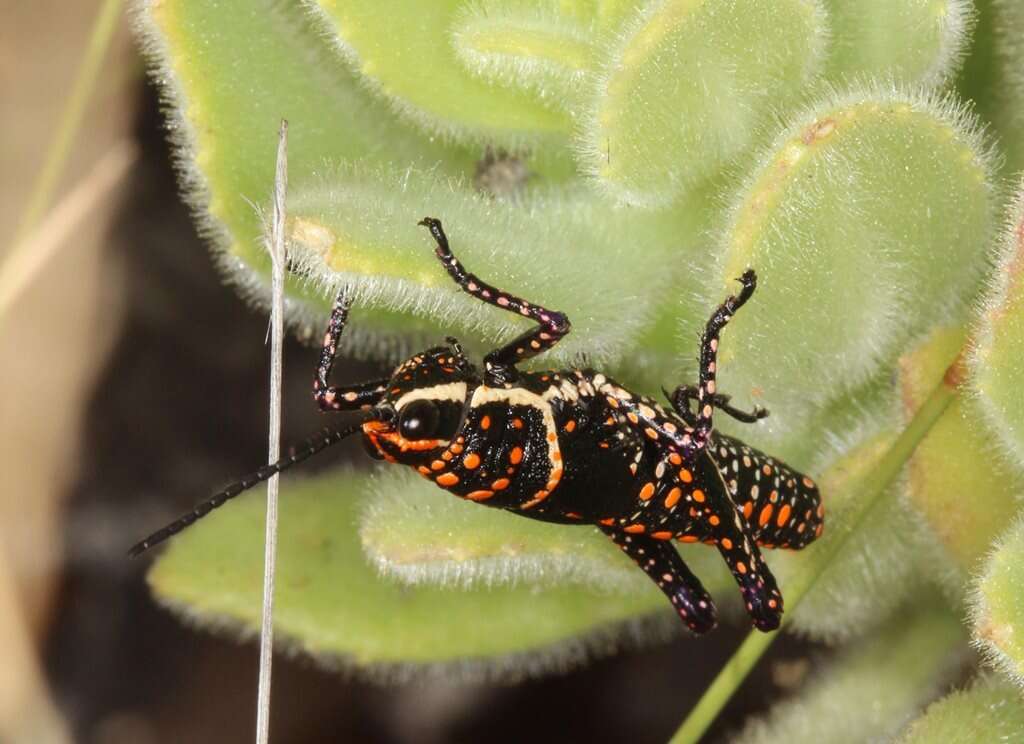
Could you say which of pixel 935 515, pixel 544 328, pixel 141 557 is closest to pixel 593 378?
pixel 544 328

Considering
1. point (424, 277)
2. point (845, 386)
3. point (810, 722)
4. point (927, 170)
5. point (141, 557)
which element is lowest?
point (141, 557)

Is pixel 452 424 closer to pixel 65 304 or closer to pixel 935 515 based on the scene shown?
pixel 935 515

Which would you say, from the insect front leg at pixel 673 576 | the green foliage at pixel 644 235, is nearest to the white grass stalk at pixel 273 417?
the green foliage at pixel 644 235

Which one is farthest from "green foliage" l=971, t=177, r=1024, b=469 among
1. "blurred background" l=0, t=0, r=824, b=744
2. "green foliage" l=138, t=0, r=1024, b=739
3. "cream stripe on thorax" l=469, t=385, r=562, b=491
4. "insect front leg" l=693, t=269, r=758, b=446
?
"blurred background" l=0, t=0, r=824, b=744

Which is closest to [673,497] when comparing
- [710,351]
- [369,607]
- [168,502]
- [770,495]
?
[770,495]

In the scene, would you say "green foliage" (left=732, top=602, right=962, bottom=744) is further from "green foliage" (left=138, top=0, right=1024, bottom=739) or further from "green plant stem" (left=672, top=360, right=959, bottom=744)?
"green plant stem" (left=672, top=360, right=959, bottom=744)

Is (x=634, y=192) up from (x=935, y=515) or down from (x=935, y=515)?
up
